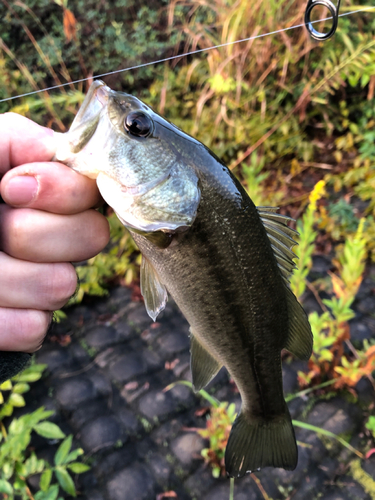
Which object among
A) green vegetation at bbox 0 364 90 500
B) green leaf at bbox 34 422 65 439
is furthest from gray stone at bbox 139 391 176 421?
green leaf at bbox 34 422 65 439

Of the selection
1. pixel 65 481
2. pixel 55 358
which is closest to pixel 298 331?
pixel 65 481

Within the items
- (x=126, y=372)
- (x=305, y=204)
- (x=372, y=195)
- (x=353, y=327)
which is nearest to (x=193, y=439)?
(x=126, y=372)

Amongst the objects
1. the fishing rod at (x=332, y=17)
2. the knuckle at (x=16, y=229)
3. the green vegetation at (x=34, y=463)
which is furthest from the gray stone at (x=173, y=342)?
the fishing rod at (x=332, y=17)

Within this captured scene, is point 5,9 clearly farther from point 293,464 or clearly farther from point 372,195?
point 293,464

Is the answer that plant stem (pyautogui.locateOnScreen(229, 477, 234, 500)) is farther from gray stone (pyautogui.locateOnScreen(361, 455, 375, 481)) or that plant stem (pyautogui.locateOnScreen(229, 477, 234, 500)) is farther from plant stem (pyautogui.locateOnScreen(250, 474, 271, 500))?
gray stone (pyautogui.locateOnScreen(361, 455, 375, 481))

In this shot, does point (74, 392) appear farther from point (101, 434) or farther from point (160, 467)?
point (160, 467)

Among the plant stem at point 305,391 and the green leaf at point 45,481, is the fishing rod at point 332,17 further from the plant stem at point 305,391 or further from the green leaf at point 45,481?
the green leaf at point 45,481
